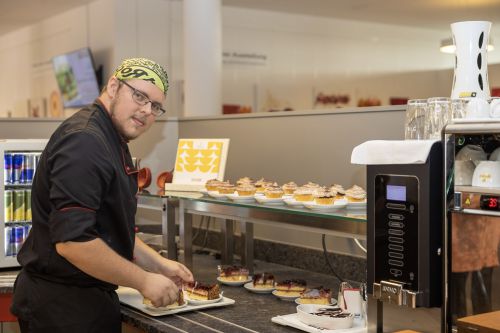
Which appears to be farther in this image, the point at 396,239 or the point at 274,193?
the point at 274,193

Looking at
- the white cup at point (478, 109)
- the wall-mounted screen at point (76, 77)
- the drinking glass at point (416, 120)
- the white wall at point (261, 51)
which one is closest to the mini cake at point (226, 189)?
the drinking glass at point (416, 120)

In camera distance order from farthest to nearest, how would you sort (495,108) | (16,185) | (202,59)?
(202,59) < (16,185) < (495,108)

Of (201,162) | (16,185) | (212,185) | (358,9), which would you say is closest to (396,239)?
(212,185)

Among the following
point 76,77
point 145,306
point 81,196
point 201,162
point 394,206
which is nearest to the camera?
point 394,206

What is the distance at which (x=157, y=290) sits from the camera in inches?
83.1

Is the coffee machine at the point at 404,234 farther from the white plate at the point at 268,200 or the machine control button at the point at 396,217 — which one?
the white plate at the point at 268,200

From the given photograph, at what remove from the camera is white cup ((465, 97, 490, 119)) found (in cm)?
167

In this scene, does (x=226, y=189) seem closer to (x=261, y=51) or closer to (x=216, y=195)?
(x=216, y=195)

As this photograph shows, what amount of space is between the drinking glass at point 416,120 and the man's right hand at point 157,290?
85 cm

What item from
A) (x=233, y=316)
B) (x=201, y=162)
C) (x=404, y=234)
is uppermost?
(x=201, y=162)

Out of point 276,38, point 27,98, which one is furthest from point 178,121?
point 27,98

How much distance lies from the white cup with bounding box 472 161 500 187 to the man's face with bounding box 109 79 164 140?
105 centimetres

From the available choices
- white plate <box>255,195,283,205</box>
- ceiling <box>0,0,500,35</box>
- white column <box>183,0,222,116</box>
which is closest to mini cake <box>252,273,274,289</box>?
white plate <box>255,195,283,205</box>

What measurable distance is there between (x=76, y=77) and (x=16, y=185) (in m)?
5.51
